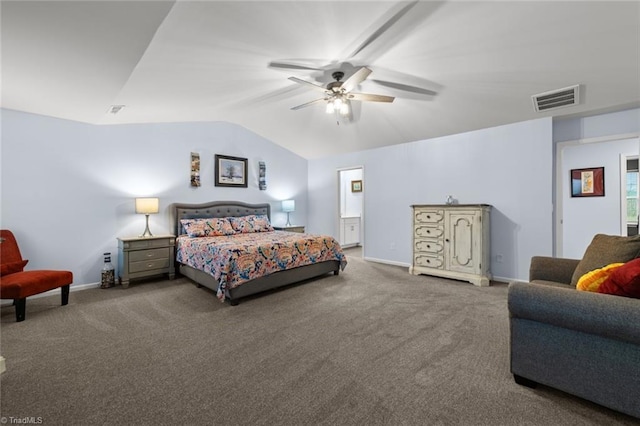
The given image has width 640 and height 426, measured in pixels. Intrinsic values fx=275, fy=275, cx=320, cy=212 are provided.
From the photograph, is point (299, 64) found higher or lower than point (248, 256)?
higher

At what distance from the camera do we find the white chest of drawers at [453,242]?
13.1 ft

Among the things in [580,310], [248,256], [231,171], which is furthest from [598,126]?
[231,171]

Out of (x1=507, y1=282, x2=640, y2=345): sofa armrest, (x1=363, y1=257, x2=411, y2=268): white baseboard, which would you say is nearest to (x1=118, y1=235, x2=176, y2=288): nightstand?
(x1=363, y1=257, x2=411, y2=268): white baseboard

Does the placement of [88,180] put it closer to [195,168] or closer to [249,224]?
[195,168]

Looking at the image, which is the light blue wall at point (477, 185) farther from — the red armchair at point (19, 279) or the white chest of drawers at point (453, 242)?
the red armchair at point (19, 279)

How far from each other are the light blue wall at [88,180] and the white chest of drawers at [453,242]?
380 centimetres

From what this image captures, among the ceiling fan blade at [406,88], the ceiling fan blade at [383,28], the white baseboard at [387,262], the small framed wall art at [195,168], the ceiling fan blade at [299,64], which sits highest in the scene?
the ceiling fan blade at [299,64]

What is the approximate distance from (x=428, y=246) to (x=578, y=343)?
302cm

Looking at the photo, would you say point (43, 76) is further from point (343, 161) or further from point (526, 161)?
point (526, 161)

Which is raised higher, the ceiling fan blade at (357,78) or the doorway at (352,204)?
the ceiling fan blade at (357,78)

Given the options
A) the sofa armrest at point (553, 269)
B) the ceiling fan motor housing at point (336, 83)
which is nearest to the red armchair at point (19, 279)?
the ceiling fan motor housing at point (336, 83)

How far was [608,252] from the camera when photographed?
6.75ft

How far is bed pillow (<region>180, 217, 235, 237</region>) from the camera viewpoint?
14.9ft

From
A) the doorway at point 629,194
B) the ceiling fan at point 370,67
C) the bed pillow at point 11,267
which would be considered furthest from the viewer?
the doorway at point 629,194
